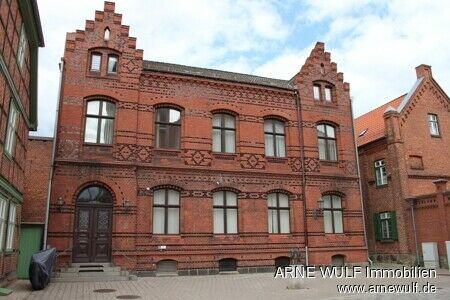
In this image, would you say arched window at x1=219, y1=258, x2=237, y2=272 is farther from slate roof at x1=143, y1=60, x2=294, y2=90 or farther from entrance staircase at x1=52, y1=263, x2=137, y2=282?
slate roof at x1=143, y1=60, x2=294, y2=90

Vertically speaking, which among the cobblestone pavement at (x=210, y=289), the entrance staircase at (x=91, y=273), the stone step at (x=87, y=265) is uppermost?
the stone step at (x=87, y=265)

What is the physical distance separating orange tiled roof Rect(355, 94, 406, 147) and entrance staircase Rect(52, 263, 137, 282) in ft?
54.7

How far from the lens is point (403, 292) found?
13492mm

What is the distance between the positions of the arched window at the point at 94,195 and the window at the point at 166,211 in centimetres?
212

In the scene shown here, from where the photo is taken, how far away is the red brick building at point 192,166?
60.6 ft

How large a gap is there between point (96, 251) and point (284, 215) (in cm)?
924

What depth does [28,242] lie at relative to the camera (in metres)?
19.2

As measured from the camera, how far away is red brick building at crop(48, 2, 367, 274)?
18469mm

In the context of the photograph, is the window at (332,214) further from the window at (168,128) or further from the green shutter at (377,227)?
the window at (168,128)

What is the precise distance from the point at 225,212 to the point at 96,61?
9320mm

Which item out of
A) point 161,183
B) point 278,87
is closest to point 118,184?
point 161,183

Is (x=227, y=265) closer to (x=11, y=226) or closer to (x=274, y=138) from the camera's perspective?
(x=274, y=138)

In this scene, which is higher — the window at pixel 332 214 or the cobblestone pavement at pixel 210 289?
the window at pixel 332 214

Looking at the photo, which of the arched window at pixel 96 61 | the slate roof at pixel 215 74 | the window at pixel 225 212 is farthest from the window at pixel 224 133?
the arched window at pixel 96 61
